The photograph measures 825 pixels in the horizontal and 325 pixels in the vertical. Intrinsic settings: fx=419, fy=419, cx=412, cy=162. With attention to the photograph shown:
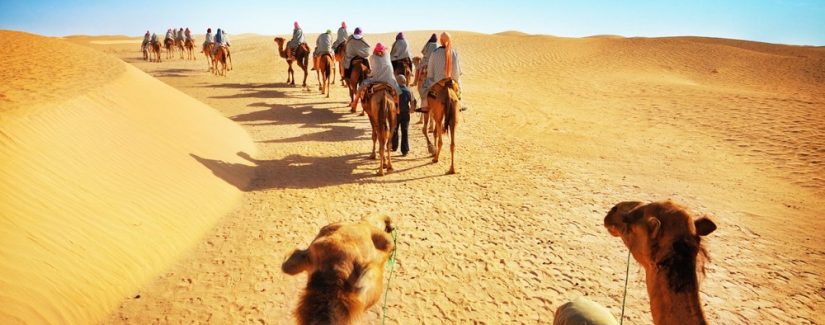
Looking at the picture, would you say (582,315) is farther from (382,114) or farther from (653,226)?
(382,114)

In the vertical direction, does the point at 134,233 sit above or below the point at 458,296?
above

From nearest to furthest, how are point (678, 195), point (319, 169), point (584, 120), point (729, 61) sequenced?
point (678, 195) < point (319, 169) < point (584, 120) < point (729, 61)

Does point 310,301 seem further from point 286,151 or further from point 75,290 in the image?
point 286,151

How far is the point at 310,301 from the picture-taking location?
157cm

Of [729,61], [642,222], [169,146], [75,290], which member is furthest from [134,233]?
[729,61]

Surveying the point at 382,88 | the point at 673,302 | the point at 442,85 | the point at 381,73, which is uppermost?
the point at 381,73

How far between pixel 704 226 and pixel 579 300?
0.86 m

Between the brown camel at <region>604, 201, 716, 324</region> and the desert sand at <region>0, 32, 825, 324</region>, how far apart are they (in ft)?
6.24

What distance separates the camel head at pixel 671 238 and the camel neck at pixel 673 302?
1.4 inches

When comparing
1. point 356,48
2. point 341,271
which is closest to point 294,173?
point 356,48

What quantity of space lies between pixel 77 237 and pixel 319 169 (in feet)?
13.4

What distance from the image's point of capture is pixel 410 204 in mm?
6293

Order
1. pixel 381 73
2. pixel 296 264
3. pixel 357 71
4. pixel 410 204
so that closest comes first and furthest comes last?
pixel 296 264
pixel 410 204
pixel 381 73
pixel 357 71

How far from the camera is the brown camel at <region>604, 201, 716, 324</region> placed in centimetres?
205
